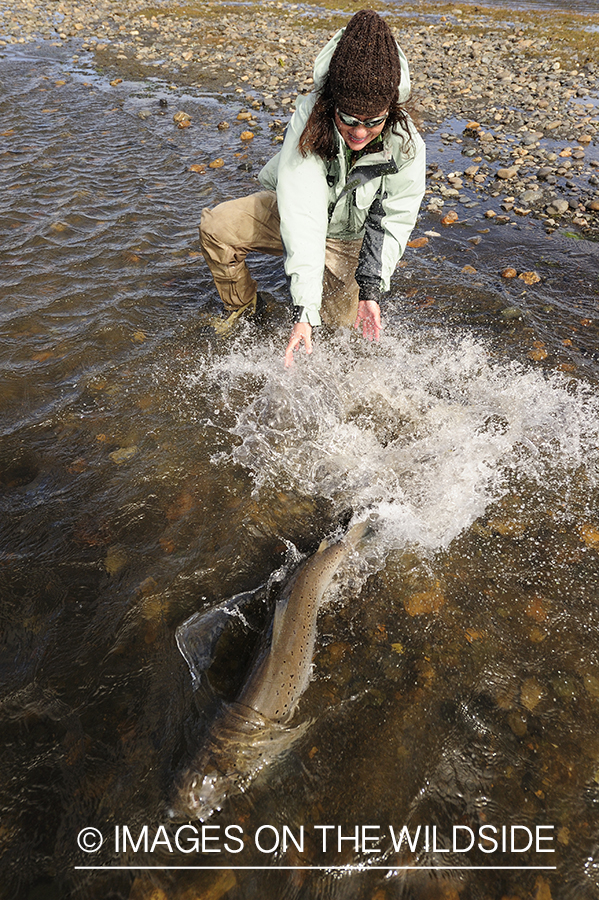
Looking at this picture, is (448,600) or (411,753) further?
(448,600)

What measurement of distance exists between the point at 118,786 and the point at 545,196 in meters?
9.05

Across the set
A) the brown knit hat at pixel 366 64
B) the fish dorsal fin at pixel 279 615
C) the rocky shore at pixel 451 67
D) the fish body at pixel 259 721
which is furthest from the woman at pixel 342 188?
the fish body at pixel 259 721

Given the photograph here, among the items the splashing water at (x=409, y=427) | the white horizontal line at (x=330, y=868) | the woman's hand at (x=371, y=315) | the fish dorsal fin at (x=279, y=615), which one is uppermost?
the woman's hand at (x=371, y=315)

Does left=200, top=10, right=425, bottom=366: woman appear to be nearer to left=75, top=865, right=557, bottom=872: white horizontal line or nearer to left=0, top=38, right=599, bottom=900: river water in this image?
left=0, top=38, right=599, bottom=900: river water

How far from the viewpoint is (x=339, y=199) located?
404 centimetres

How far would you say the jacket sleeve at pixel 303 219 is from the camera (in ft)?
11.9

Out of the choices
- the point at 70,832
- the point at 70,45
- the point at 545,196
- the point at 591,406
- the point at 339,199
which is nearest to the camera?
the point at 70,832

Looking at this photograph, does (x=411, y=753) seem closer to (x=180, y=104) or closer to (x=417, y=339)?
(x=417, y=339)

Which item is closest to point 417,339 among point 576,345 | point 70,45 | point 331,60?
point 576,345

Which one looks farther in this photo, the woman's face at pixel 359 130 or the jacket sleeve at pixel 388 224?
the jacket sleeve at pixel 388 224

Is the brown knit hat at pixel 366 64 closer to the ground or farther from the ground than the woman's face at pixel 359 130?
farther from the ground

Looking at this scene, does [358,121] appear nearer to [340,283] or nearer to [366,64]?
[366,64]

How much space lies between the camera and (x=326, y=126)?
3.36m

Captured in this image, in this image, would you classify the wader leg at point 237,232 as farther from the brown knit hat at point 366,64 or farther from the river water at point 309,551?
the brown knit hat at point 366,64
